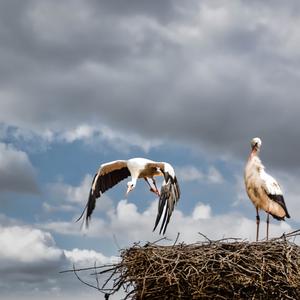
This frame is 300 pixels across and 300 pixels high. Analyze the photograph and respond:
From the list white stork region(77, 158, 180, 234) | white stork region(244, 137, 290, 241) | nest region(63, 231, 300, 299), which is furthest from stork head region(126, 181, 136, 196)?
nest region(63, 231, 300, 299)

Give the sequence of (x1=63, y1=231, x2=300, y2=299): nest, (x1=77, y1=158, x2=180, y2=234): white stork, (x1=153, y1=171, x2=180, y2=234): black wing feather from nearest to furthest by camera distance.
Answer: (x1=63, y1=231, x2=300, y2=299): nest → (x1=153, y1=171, x2=180, y2=234): black wing feather → (x1=77, y1=158, x2=180, y2=234): white stork

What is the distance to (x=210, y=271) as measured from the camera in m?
8.52

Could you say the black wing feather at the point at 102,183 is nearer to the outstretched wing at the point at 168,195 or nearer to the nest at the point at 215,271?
the outstretched wing at the point at 168,195

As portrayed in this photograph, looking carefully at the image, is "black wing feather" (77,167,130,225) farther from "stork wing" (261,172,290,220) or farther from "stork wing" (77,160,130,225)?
"stork wing" (261,172,290,220)

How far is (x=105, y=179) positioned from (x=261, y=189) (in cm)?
418

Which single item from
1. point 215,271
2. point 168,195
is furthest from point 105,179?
point 215,271

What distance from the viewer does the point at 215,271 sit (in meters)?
8.51

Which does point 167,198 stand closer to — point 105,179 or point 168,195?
point 168,195

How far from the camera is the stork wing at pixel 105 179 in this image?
14719 mm

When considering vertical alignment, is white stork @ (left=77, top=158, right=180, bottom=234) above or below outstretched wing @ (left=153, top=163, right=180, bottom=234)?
above

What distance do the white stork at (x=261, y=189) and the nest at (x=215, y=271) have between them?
2.88 meters

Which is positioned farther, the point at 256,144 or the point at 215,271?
the point at 256,144

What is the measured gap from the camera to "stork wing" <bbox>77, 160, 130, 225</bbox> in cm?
1472

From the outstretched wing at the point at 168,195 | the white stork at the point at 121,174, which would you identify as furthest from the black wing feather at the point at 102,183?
the outstretched wing at the point at 168,195
